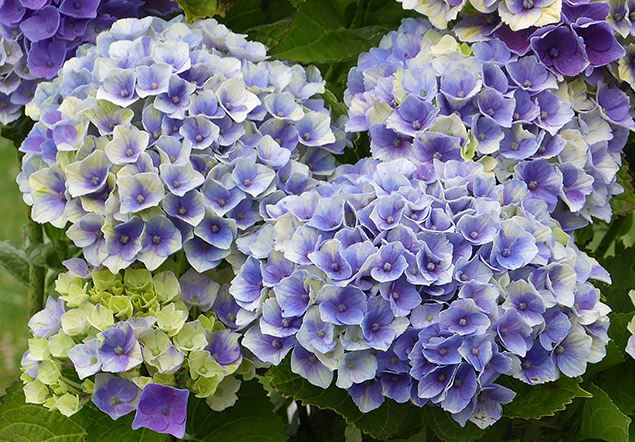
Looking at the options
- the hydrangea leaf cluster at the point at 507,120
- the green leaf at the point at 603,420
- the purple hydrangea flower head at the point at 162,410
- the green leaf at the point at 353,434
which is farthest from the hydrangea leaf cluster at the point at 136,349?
the green leaf at the point at 603,420

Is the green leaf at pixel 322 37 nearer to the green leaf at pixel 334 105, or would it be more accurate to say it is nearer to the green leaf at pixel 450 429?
the green leaf at pixel 334 105

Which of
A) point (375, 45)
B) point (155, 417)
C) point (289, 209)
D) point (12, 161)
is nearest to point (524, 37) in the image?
point (375, 45)

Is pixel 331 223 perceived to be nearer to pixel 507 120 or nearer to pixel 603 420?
pixel 507 120

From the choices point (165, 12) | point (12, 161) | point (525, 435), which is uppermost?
point (165, 12)

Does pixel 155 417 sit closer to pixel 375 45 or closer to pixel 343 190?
pixel 343 190

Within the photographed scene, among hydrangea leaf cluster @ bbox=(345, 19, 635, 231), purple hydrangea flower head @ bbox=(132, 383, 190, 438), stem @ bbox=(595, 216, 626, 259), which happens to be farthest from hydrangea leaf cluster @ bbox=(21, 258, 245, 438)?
stem @ bbox=(595, 216, 626, 259)

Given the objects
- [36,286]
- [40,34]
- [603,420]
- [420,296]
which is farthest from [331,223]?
[36,286]
